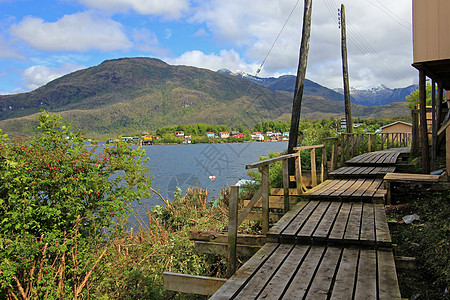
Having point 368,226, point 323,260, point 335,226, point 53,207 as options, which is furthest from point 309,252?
point 53,207

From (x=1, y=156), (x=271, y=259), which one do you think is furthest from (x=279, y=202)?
(x=1, y=156)

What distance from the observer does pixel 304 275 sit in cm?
321

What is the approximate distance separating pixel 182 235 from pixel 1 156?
406 centimetres

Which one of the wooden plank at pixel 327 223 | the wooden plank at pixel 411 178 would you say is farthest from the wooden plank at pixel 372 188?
the wooden plank at pixel 327 223

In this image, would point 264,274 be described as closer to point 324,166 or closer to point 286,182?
point 286,182

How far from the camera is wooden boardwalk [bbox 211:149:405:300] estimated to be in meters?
2.88

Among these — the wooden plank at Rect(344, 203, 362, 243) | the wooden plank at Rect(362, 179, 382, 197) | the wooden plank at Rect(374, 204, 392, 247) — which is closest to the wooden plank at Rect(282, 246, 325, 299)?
the wooden plank at Rect(344, 203, 362, 243)

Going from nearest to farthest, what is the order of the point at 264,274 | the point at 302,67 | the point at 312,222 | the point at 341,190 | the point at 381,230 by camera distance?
the point at 264,274
the point at 381,230
the point at 312,222
the point at 341,190
the point at 302,67

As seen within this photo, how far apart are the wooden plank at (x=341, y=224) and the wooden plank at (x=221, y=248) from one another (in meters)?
0.99

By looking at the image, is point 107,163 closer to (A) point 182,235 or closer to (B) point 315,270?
(A) point 182,235

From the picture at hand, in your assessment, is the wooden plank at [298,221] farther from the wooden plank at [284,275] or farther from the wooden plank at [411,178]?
the wooden plank at [411,178]

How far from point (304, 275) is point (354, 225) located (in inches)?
71.6

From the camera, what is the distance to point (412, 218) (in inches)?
244

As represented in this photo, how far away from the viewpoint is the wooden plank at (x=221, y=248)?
442 cm
